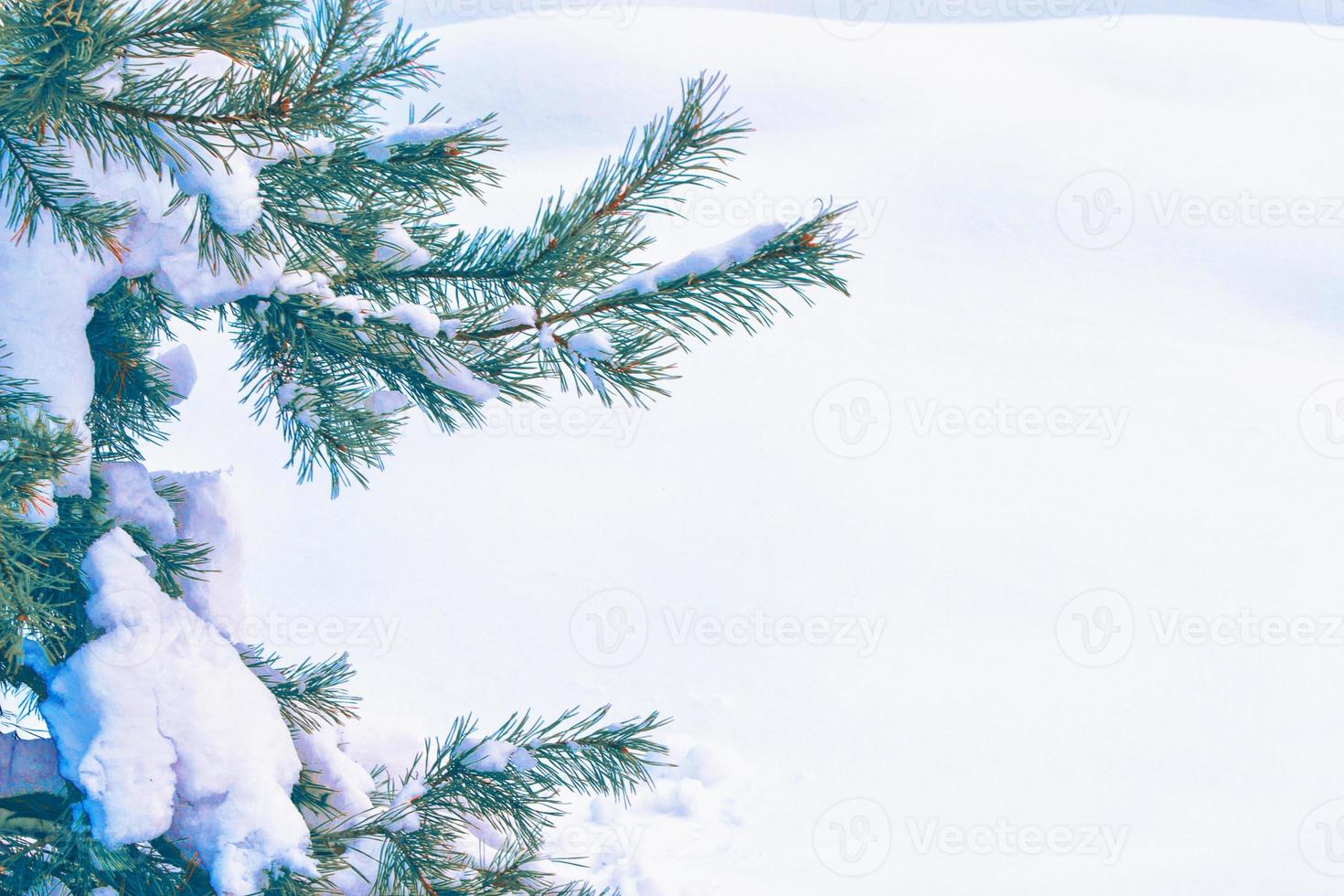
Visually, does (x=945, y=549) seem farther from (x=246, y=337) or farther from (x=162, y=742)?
(x=162, y=742)

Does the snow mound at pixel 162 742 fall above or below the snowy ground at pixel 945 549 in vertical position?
below

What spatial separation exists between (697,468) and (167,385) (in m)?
4.89

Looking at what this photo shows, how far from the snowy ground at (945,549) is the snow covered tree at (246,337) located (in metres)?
2.54

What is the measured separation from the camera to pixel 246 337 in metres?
2.21

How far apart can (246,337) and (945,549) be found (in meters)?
5.03

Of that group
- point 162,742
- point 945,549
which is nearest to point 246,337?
point 162,742

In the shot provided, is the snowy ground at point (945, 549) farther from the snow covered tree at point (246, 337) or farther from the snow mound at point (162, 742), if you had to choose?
the snow mound at point (162, 742)

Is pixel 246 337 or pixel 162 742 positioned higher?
pixel 246 337

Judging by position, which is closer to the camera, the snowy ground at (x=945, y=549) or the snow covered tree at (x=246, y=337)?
the snow covered tree at (x=246, y=337)

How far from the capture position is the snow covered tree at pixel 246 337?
1.67 meters

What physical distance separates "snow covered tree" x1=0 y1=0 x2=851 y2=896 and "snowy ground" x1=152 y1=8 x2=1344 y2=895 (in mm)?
2539

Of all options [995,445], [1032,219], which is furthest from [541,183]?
[995,445]

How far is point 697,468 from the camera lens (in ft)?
23.4

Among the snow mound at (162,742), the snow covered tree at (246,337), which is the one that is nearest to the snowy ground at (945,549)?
the snow covered tree at (246,337)
